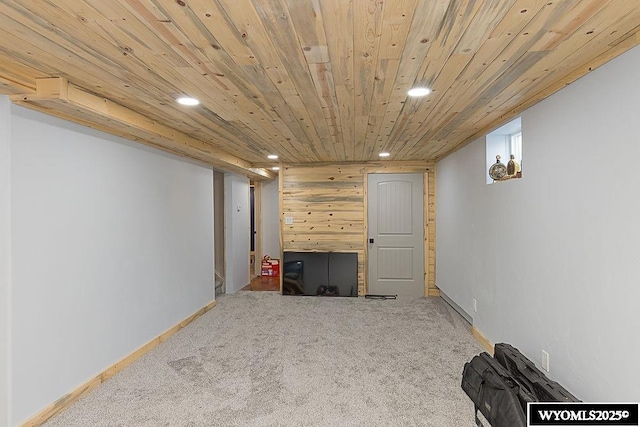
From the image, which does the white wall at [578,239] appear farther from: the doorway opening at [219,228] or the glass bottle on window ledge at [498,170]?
the doorway opening at [219,228]

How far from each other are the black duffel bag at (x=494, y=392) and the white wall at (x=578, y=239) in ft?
1.12

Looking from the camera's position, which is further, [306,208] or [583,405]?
[306,208]

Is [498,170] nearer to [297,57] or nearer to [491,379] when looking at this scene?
[491,379]

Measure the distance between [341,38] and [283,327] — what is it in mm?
3548

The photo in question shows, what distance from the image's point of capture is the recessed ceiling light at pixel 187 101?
2562mm

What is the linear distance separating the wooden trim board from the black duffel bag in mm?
922

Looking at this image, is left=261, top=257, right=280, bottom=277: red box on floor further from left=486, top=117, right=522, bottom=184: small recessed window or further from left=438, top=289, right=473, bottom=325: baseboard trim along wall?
left=486, top=117, right=522, bottom=184: small recessed window

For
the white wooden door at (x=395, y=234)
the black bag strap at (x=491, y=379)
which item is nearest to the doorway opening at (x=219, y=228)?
the white wooden door at (x=395, y=234)

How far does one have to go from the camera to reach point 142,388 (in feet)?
9.48

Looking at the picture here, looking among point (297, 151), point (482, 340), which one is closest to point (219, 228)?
point (297, 151)

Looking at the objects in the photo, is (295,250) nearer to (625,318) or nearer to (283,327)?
(283,327)

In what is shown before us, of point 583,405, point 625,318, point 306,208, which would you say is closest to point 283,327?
point 306,208

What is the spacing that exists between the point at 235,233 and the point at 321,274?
1632 millimetres

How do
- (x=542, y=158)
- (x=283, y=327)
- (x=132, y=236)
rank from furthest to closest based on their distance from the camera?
(x=283, y=327), (x=132, y=236), (x=542, y=158)
